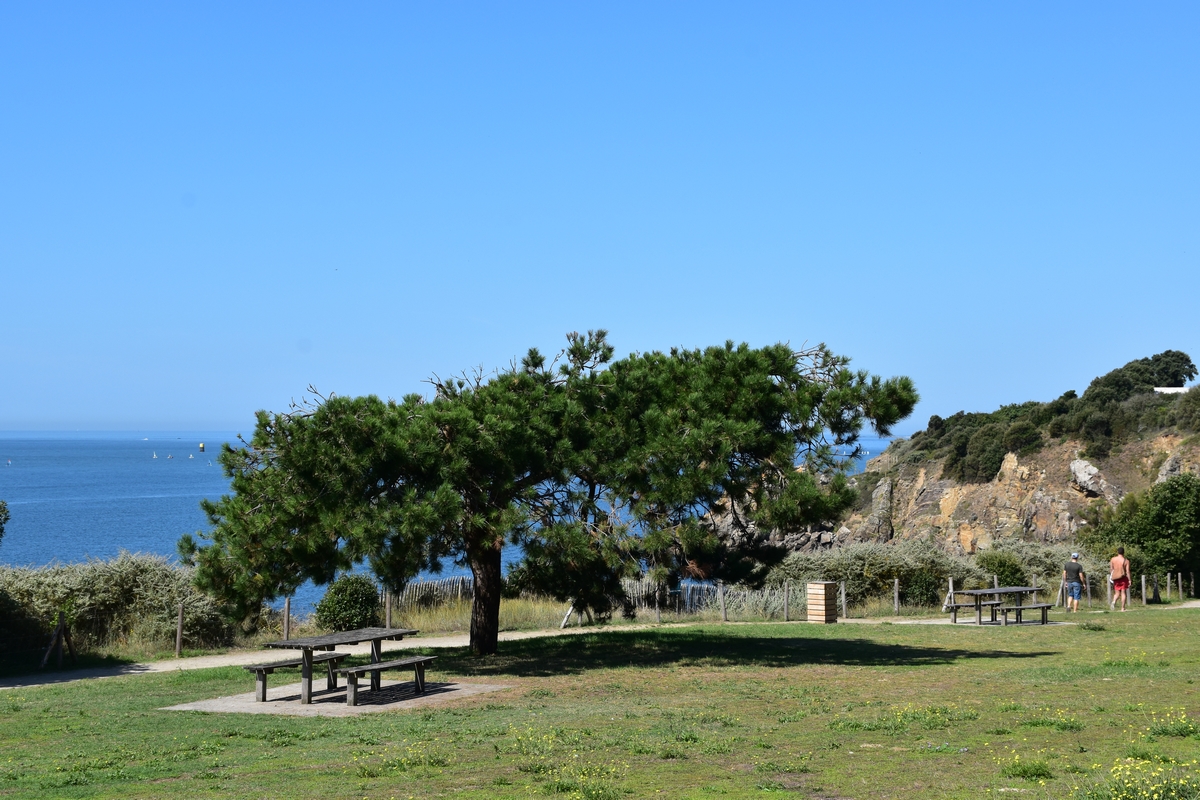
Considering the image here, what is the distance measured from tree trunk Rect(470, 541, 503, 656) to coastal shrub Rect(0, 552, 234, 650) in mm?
5455

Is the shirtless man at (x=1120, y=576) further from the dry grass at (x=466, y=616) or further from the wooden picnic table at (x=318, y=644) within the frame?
the wooden picnic table at (x=318, y=644)

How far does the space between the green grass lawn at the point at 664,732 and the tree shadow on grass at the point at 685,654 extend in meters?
0.12

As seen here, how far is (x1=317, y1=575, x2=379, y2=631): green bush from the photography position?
2373 centimetres

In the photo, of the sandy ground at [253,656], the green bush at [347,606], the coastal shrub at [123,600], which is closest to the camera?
the sandy ground at [253,656]

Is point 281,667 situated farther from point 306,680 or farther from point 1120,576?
point 1120,576

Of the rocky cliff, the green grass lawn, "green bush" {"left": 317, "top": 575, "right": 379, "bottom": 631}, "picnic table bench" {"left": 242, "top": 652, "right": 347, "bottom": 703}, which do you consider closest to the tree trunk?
the green grass lawn

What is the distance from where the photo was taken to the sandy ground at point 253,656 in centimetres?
1800

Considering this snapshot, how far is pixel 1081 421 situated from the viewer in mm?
58438

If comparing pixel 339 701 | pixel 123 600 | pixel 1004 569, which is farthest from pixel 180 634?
pixel 1004 569

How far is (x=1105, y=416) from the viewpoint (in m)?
57.4

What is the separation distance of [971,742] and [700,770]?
244cm

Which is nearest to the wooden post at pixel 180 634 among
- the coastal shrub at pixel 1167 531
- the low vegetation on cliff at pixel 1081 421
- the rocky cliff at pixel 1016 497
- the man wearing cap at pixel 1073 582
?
the man wearing cap at pixel 1073 582

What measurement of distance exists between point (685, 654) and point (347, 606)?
8.59 m

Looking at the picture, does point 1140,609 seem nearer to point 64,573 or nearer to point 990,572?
point 990,572
